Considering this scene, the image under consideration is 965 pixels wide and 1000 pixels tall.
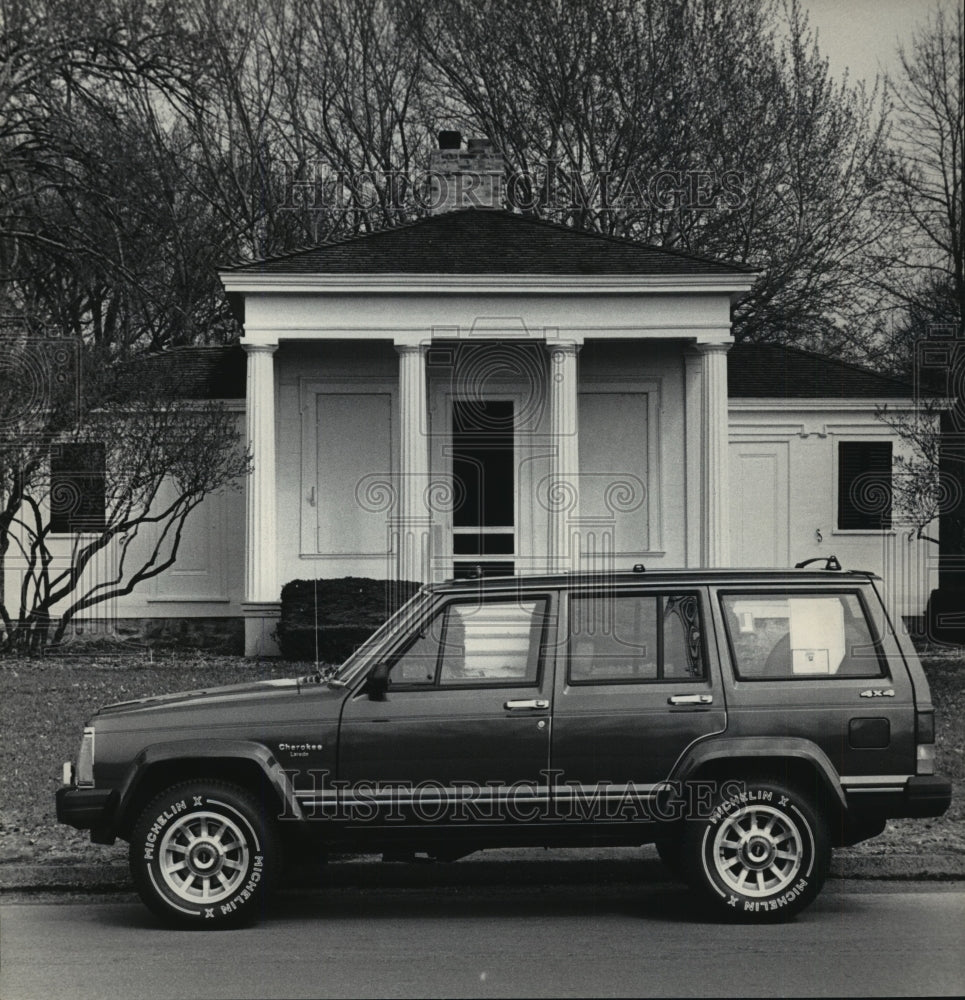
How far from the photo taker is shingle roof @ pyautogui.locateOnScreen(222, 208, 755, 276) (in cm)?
2180

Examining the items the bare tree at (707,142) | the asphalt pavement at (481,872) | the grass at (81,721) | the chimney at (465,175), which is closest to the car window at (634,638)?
the asphalt pavement at (481,872)

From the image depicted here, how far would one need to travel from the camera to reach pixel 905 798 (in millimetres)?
7723

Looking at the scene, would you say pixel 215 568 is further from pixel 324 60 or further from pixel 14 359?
pixel 324 60

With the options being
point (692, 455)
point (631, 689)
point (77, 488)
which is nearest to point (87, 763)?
point (631, 689)

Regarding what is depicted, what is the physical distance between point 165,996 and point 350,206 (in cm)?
3363

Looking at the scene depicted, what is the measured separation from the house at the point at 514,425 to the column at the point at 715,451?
3 centimetres

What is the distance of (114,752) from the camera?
25.5ft

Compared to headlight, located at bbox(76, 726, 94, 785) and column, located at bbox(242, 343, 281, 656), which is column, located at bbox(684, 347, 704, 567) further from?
headlight, located at bbox(76, 726, 94, 785)

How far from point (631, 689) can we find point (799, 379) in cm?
1792

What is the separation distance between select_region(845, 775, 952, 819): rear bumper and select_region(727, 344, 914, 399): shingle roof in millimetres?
17160

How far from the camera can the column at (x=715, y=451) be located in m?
22.0

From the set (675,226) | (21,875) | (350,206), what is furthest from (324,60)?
(21,875)

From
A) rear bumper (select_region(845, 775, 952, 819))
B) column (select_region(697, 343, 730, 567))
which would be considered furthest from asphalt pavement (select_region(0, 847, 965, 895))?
column (select_region(697, 343, 730, 567))

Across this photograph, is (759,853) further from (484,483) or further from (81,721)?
(484,483)
